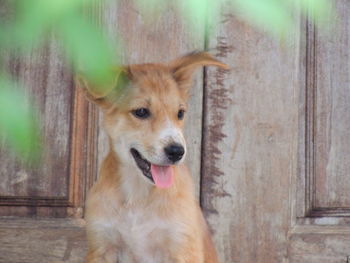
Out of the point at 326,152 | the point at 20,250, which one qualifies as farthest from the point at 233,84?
the point at 20,250

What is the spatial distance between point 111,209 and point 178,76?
0.66 meters

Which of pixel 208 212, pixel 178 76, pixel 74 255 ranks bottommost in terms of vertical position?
pixel 74 255

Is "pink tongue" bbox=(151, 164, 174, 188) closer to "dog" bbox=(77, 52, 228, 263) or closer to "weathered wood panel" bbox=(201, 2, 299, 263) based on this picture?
"dog" bbox=(77, 52, 228, 263)

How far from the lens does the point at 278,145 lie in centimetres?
339

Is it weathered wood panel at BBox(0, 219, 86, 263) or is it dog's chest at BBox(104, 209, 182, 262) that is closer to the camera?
dog's chest at BBox(104, 209, 182, 262)

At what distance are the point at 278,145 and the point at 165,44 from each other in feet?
2.71

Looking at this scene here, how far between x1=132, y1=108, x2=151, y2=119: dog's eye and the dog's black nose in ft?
0.87

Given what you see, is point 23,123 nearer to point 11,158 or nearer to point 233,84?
point 233,84

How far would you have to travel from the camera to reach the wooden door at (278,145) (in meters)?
3.36

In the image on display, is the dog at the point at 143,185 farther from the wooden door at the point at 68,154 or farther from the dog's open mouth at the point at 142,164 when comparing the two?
the wooden door at the point at 68,154

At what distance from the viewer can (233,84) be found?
11.2 ft

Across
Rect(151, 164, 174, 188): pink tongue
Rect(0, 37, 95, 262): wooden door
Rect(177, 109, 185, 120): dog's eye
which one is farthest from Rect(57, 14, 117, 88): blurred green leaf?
Rect(0, 37, 95, 262): wooden door

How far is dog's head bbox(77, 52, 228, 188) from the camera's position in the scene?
8.09 feet

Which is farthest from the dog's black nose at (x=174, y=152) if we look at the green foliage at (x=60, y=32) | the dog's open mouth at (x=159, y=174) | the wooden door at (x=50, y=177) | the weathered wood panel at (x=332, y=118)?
the green foliage at (x=60, y=32)
